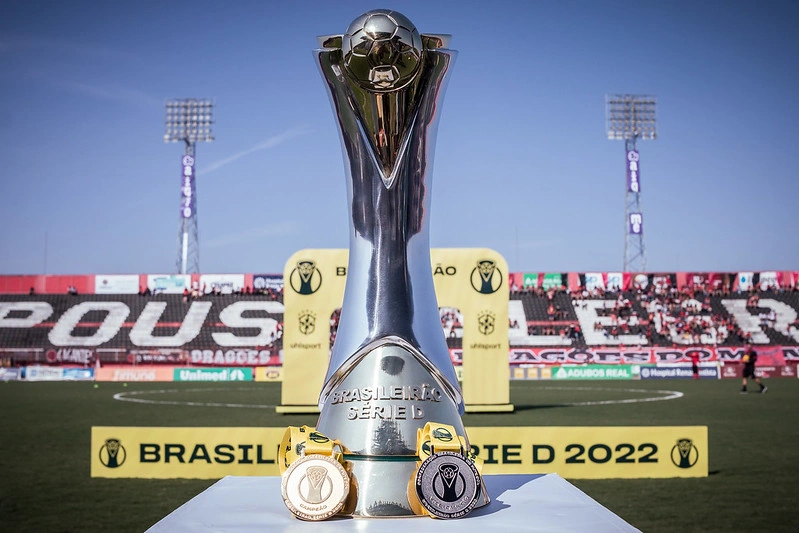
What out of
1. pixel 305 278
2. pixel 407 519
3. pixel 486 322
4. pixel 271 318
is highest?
pixel 305 278

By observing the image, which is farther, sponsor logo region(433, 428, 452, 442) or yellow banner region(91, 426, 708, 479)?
yellow banner region(91, 426, 708, 479)

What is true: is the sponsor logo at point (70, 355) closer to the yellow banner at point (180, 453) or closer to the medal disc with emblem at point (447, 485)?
the yellow banner at point (180, 453)

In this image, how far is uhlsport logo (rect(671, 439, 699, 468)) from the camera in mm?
8484

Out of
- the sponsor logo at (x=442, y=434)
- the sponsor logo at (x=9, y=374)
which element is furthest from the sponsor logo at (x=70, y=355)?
the sponsor logo at (x=442, y=434)

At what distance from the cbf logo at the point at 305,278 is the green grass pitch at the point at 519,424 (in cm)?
269

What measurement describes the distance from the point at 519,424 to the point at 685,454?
249 inches

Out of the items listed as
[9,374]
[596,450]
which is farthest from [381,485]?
[9,374]

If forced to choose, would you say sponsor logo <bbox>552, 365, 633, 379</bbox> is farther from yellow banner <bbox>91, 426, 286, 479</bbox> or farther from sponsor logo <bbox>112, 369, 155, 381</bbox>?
yellow banner <bbox>91, 426, 286, 479</bbox>

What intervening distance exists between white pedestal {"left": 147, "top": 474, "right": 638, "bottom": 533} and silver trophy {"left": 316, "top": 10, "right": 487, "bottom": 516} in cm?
23

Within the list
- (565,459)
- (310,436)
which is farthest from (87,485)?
(310,436)

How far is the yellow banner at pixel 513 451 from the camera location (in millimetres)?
8047

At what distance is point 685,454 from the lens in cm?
852

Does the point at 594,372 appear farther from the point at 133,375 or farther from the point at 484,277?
the point at 133,375

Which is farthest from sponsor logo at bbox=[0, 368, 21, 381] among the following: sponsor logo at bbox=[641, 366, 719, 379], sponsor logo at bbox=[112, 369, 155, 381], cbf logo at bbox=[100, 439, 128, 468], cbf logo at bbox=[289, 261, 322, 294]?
cbf logo at bbox=[100, 439, 128, 468]
